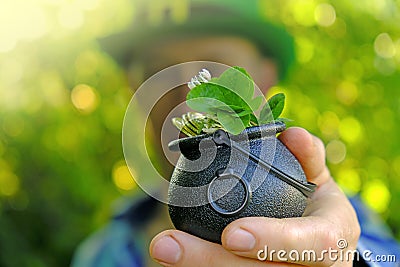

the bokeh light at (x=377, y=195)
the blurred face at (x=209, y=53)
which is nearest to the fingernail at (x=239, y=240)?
the blurred face at (x=209, y=53)

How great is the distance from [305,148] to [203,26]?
3.22ft

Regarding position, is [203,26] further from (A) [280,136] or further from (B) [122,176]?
(B) [122,176]

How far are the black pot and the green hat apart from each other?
1.07 m

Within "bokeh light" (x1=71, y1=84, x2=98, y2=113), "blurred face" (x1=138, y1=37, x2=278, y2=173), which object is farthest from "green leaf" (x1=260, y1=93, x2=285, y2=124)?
"bokeh light" (x1=71, y1=84, x2=98, y2=113)

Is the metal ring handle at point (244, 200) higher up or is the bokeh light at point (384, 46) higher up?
the bokeh light at point (384, 46)

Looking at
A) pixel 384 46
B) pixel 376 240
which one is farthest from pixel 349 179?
pixel 376 240

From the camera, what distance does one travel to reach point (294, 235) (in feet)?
2.66

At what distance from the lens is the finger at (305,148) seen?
0.91 m

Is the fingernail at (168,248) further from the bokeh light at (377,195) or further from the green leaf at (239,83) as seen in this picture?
the bokeh light at (377,195)

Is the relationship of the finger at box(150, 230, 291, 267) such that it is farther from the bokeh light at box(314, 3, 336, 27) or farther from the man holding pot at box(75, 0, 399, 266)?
the bokeh light at box(314, 3, 336, 27)

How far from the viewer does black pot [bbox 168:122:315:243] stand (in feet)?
2.54

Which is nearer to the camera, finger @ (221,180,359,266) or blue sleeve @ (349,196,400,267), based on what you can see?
finger @ (221,180,359,266)

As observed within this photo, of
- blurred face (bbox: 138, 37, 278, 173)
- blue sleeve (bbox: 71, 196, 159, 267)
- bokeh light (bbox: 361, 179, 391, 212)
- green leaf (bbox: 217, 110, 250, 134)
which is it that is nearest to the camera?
green leaf (bbox: 217, 110, 250, 134)

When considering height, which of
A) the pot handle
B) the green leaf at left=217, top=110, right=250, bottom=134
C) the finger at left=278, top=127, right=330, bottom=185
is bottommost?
the pot handle
